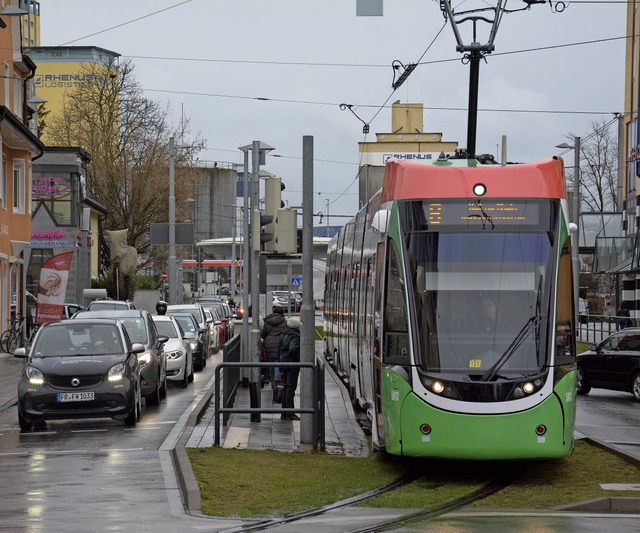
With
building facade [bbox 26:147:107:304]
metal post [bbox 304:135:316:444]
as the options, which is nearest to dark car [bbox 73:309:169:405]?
metal post [bbox 304:135:316:444]

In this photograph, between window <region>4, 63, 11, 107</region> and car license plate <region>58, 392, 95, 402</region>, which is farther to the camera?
window <region>4, 63, 11, 107</region>

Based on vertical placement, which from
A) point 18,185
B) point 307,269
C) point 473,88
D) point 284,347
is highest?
point 473,88

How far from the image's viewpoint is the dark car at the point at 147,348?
23656 mm

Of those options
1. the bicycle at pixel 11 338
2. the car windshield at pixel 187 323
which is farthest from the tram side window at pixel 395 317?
the bicycle at pixel 11 338

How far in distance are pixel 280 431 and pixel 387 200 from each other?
5036 mm

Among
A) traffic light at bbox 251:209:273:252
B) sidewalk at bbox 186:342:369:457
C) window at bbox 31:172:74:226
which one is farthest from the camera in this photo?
window at bbox 31:172:74:226

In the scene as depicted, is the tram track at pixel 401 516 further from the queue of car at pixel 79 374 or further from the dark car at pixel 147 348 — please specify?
the dark car at pixel 147 348

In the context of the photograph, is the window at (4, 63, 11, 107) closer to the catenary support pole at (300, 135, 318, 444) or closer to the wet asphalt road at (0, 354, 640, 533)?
the wet asphalt road at (0, 354, 640, 533)

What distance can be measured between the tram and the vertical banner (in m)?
20.6

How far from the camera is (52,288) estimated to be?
115 ft

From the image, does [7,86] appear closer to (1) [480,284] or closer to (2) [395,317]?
(2) [395,317]

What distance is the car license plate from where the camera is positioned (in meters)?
19.5

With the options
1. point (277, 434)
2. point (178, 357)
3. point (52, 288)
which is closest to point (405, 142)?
point (52, 288)

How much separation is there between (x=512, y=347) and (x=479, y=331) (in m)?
0.38
